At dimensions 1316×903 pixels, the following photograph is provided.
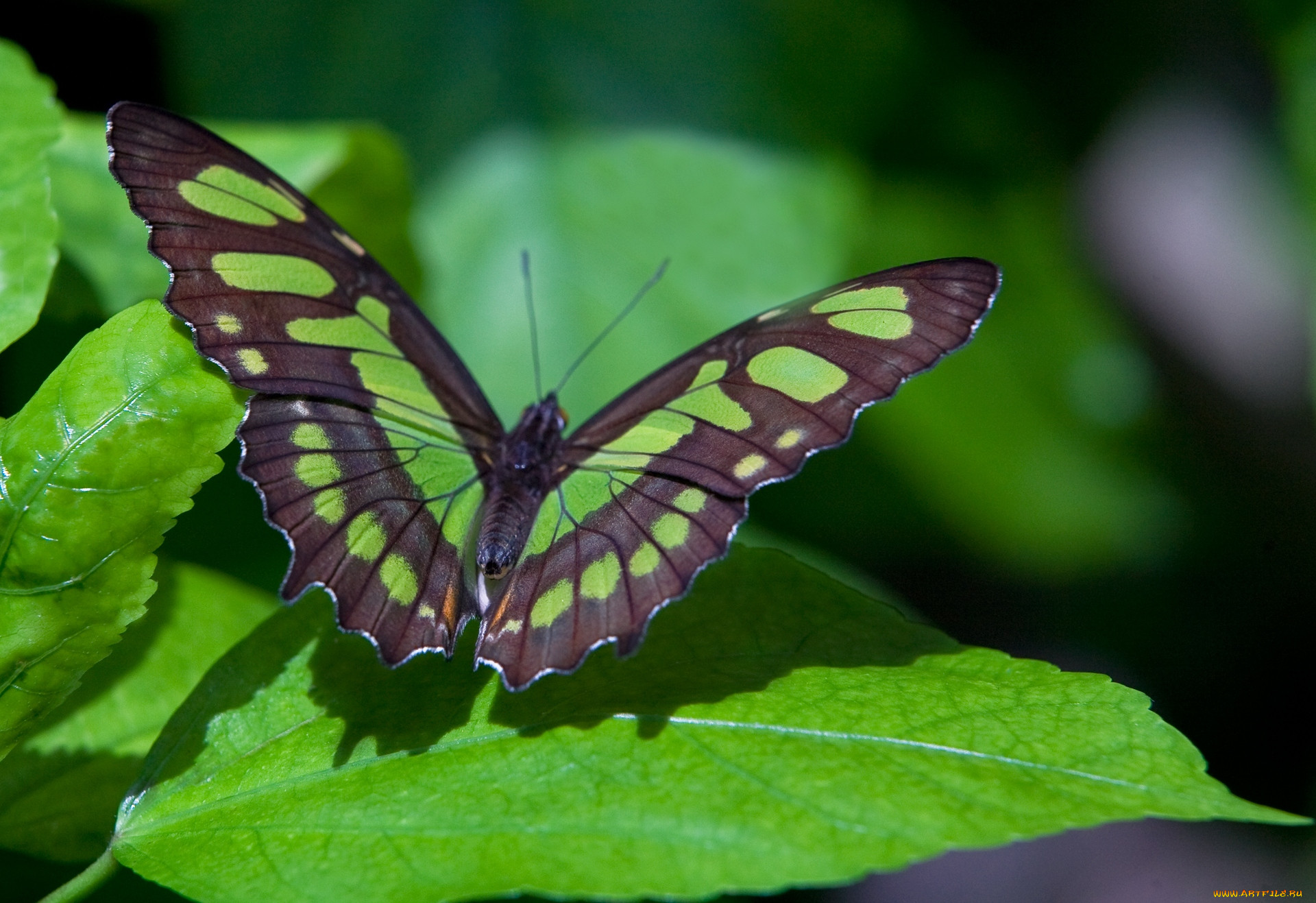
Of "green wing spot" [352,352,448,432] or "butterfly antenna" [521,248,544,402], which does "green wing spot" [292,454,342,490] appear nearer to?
"green wing spot" [352,352,448,432]

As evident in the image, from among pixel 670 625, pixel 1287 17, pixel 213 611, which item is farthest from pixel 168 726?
pixel 1287 17

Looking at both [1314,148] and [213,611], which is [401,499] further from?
[1314,148]

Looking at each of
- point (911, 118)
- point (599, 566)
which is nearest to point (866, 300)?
point (599, 566)

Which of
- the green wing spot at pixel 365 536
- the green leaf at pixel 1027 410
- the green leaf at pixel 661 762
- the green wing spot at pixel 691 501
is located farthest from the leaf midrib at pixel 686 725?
the green leaf at pixel 1027 410

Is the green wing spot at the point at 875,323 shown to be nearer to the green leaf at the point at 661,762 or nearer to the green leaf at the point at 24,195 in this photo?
the green leaf at the point at 661,762

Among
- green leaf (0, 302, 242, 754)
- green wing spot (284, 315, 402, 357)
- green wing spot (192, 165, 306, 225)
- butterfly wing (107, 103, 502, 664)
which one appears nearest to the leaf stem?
green leaf (0, 302, 242, 754)

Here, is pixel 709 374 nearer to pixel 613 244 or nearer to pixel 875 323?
pixel 875 323
